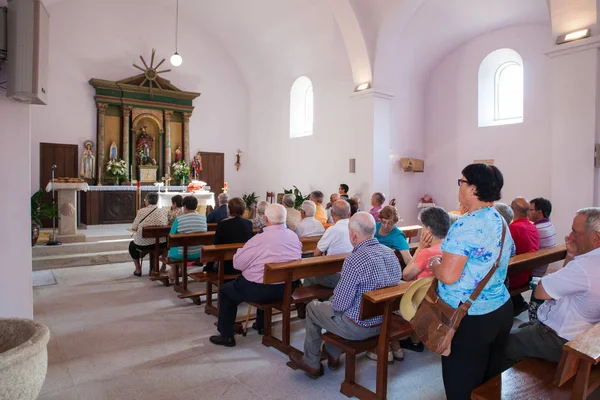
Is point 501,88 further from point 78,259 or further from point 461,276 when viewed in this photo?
point 78,259

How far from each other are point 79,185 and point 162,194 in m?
2.20

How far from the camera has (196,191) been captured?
10.9m

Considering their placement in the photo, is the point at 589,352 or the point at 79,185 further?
the point at 79,185

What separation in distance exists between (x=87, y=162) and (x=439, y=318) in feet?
38.8

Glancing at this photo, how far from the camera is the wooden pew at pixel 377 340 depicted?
112 inches

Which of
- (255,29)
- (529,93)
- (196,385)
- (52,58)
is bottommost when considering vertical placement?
(196,385)

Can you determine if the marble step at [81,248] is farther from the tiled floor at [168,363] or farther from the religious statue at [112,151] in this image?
the religious statue at [112,151]

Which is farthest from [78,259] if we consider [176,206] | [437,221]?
[437,221]

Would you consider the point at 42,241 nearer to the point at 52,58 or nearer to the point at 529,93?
the point at 52,58

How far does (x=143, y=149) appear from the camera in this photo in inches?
514

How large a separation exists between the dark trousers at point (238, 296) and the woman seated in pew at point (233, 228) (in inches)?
37.8

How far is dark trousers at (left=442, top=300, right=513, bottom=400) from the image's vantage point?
2.31 meters

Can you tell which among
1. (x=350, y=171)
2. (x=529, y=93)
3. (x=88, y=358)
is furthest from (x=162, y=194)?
(x=529, y=93)

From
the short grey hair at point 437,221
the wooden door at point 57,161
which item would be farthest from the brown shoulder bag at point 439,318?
the wooden door at point 57,161
